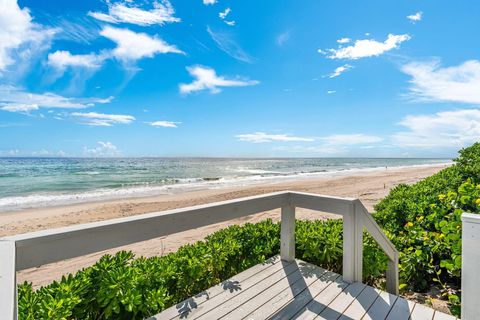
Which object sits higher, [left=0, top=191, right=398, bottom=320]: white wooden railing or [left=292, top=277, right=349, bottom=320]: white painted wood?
[left=0, top=191, right=398, bottom=320]: white wooden railing

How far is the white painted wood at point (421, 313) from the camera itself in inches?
86.1

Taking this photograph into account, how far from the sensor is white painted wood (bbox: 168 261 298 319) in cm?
225

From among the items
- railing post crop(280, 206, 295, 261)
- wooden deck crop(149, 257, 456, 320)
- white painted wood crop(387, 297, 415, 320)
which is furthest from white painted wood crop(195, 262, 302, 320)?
white painted wood crop(387, 297, 415, 320)

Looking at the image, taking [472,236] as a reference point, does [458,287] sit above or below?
below

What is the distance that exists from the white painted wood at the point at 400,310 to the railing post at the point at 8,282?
8.56ft

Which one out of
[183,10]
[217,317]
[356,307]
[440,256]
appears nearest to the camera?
[217,317]

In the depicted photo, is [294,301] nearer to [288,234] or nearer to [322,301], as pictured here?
[322,301]

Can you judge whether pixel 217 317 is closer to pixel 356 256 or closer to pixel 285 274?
pixel 285 274

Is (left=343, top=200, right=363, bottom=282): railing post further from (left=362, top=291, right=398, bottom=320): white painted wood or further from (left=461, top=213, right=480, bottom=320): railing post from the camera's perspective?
(left=461, top=213, right=480, bottom=320): railing post

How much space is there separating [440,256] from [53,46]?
71.5 ft

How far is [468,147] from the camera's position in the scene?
623cm

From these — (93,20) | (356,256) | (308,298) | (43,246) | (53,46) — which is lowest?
(308,298)

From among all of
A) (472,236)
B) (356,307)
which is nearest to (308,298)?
(356,307)

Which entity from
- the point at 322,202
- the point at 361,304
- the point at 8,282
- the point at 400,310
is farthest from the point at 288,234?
the point at 8,282
